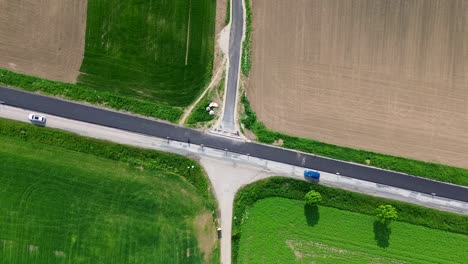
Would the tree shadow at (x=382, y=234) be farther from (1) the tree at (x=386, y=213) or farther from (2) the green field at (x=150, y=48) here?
(2) the green field at (x=150, y=48)

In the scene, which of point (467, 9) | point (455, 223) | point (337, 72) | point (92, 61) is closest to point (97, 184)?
point (92, 61)

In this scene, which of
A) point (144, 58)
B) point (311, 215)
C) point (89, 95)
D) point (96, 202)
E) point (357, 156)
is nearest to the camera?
point (96, 202)

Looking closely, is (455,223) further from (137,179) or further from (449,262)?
(137,179)

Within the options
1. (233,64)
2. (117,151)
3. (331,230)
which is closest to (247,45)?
(233,64)

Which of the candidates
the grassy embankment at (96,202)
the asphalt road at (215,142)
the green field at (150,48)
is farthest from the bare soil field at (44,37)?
the grassy embankment at (96,202)

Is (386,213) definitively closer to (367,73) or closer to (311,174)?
(311,174)
